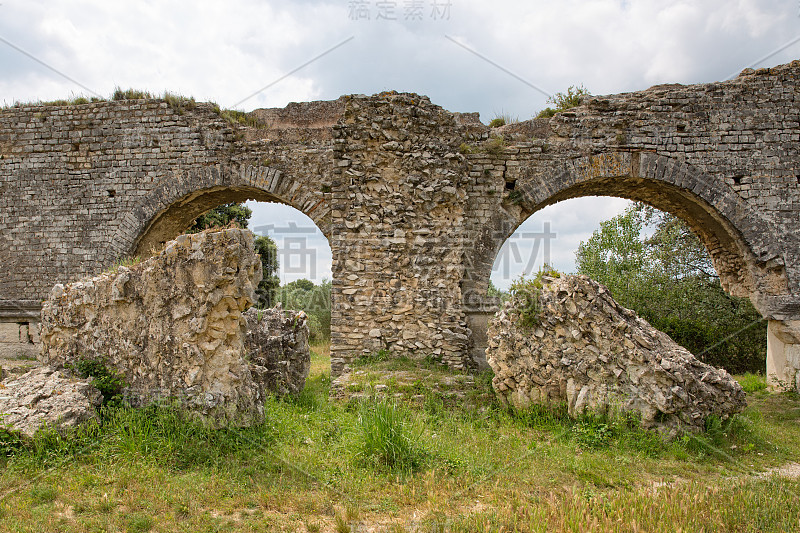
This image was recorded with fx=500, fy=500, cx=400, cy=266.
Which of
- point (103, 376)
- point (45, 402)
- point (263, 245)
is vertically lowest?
point (45, 402)

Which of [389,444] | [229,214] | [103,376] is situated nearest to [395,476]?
[389,444]

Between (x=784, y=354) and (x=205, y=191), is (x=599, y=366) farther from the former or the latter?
(x=205, y=191)

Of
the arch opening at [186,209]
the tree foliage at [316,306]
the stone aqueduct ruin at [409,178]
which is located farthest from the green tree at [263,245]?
the stone aqueduct ruin at [409,178]

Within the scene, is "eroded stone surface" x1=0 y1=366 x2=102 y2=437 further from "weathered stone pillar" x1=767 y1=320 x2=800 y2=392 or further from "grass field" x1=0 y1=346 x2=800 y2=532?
"weathered stone pillar" x1=767 y1=320 x2=800 y2=392

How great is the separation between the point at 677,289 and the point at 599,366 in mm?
11204

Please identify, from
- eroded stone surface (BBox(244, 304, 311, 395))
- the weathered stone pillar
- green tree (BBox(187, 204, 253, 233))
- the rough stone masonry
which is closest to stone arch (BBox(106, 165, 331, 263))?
eroded stone surface (BBox(244, 304, 311, 395))

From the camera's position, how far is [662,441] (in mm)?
4836

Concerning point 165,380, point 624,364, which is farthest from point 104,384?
point 624,364

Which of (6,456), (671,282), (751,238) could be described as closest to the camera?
(6,456)

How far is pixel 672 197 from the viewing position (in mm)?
9289

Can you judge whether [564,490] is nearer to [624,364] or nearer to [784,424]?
[624,364]

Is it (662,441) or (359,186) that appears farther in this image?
(359,186)

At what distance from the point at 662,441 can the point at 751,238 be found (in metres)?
5.59

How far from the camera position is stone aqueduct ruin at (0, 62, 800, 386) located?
7.34 m
